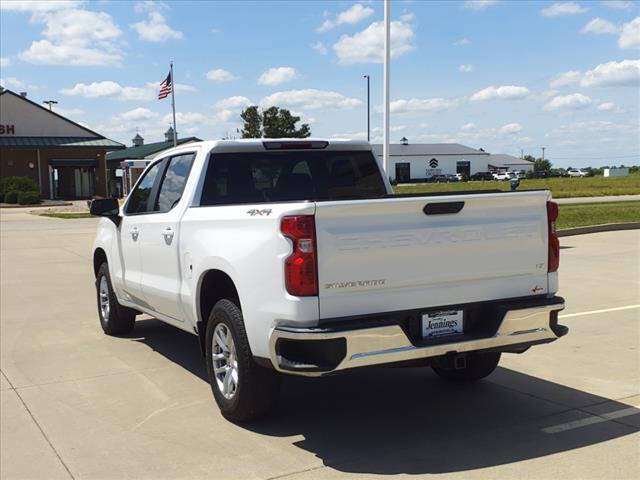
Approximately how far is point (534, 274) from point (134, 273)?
3801 millimetres

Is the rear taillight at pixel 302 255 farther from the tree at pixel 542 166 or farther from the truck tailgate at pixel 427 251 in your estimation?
the tree at pixel 542 166

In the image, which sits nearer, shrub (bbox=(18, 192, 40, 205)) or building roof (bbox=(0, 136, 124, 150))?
shrub (bbox=(18, 192, 40, 205))

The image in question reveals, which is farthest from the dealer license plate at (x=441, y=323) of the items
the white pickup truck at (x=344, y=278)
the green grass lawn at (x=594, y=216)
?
the green grass lawn at (x=594, y=216)

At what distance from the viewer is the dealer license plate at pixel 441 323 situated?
4.51 meters

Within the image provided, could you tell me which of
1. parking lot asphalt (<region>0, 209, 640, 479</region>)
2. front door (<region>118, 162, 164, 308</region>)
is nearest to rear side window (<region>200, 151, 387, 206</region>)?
front door (<region>118, 162, 164, 308</region>)

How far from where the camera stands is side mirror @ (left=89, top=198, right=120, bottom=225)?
7.01 meters

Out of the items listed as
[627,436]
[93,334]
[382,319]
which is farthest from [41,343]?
[627,436]

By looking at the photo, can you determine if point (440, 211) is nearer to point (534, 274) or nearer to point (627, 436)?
point (534, 274)

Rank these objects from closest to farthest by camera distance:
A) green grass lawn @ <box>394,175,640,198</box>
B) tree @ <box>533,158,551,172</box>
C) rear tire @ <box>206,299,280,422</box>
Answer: rear tire @ <box>206,299,280,422</box>, green grass lawn @ <box>394,175,640,198</box>, tree @ <box>533,158,551,172</box>

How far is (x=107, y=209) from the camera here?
711 centimetres

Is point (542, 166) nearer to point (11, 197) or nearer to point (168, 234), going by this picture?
point (11, 197)

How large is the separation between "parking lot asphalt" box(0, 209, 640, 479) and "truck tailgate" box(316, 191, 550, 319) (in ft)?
3.03

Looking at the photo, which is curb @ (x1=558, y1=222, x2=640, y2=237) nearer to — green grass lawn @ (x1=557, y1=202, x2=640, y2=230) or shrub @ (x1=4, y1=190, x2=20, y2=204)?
green grass lawn @ (x1=557, y1=202, x2=640, y2=230)

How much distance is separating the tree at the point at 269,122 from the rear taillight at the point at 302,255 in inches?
2016
